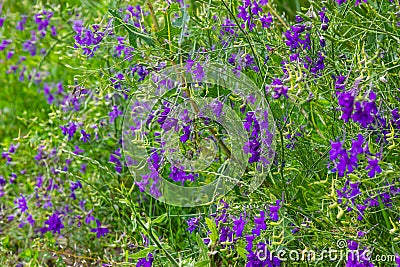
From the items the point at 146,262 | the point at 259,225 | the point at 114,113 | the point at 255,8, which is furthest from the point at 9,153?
the point at 259,225

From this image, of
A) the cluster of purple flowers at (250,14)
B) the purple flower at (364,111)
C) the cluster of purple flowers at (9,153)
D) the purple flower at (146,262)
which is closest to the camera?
the purple flower at (364,111)

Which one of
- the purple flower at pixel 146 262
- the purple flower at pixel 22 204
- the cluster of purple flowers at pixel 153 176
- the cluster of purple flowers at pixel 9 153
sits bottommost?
the purple flower at pixel 22 204

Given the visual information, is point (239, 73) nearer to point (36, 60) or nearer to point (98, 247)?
point (98, 247)

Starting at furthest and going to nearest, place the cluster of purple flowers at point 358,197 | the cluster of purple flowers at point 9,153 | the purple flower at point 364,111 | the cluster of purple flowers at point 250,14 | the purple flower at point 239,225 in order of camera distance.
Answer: the cluster of purple flowers at point 9,153, the cluster of purple flowers at point 250,14, the purple flower at point 239,225, the cluster of purple flowers at point 358,197, the purple flower at point 364,111

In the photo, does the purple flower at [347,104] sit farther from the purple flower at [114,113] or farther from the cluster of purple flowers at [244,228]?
the purple flower at [114,113]

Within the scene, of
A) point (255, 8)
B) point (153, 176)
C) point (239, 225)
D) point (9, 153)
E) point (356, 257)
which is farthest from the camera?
point (9, 153)

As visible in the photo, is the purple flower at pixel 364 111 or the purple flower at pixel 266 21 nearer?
the purple flower at pixel 364 111

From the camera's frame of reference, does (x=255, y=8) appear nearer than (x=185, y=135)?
No

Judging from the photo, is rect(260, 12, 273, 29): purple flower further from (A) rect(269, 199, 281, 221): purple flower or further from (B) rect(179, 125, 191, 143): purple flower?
(A) rect(269, 199, 281, 221): purple flower

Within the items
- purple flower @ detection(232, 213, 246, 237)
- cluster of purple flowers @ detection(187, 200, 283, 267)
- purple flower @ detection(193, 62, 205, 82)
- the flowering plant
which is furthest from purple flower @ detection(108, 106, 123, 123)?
purple flower @ detection(232, 213, 246, 237)

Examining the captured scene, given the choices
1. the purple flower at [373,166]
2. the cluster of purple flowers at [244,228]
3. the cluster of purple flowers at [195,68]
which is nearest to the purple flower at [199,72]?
the cluster of purple flowers at [195,68]

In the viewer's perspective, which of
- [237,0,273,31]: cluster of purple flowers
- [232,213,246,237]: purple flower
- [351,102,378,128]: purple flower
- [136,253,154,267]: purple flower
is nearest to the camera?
[351,102,378,128]: purple flower

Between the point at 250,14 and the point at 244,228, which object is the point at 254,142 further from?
the point at 250,14
